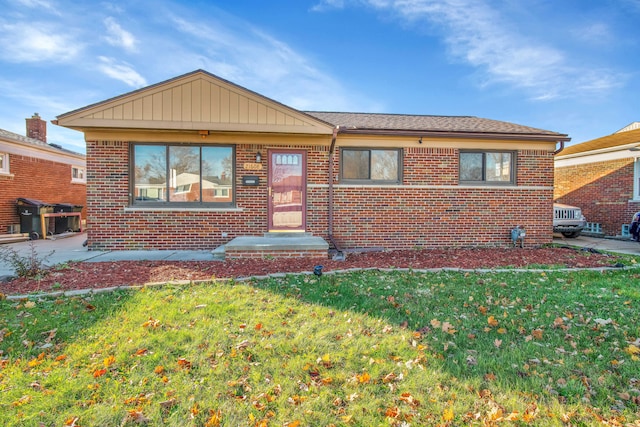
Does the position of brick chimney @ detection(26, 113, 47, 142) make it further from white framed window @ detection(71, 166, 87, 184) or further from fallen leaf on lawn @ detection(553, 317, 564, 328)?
fallen leaf on lawn @ detection(553, 317, 564, 328)

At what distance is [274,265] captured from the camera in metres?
6.23

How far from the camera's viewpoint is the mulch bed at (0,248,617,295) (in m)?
5.00

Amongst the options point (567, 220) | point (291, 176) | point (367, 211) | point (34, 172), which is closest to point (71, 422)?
point (291, 176)

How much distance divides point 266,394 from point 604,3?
13.6 metres

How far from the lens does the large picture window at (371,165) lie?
8453 mm

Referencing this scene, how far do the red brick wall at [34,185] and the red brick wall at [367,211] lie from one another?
21.0ft

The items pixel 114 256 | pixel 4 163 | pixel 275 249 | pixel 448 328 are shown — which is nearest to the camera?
pixel 448 328

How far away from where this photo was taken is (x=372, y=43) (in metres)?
11.7

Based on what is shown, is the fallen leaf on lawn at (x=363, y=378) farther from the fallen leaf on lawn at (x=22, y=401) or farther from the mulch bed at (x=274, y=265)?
the mulch bed at (x=274, y=265)

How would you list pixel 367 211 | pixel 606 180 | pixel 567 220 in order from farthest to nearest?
1. pixel 606 180
2. pixel 567 220
3. pixel 367 211

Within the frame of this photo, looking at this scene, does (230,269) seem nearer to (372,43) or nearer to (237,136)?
(237,136)

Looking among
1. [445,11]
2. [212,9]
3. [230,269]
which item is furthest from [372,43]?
[230,269]

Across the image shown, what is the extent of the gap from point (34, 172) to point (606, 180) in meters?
22.8

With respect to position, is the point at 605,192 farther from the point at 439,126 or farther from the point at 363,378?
the point at 363,378
